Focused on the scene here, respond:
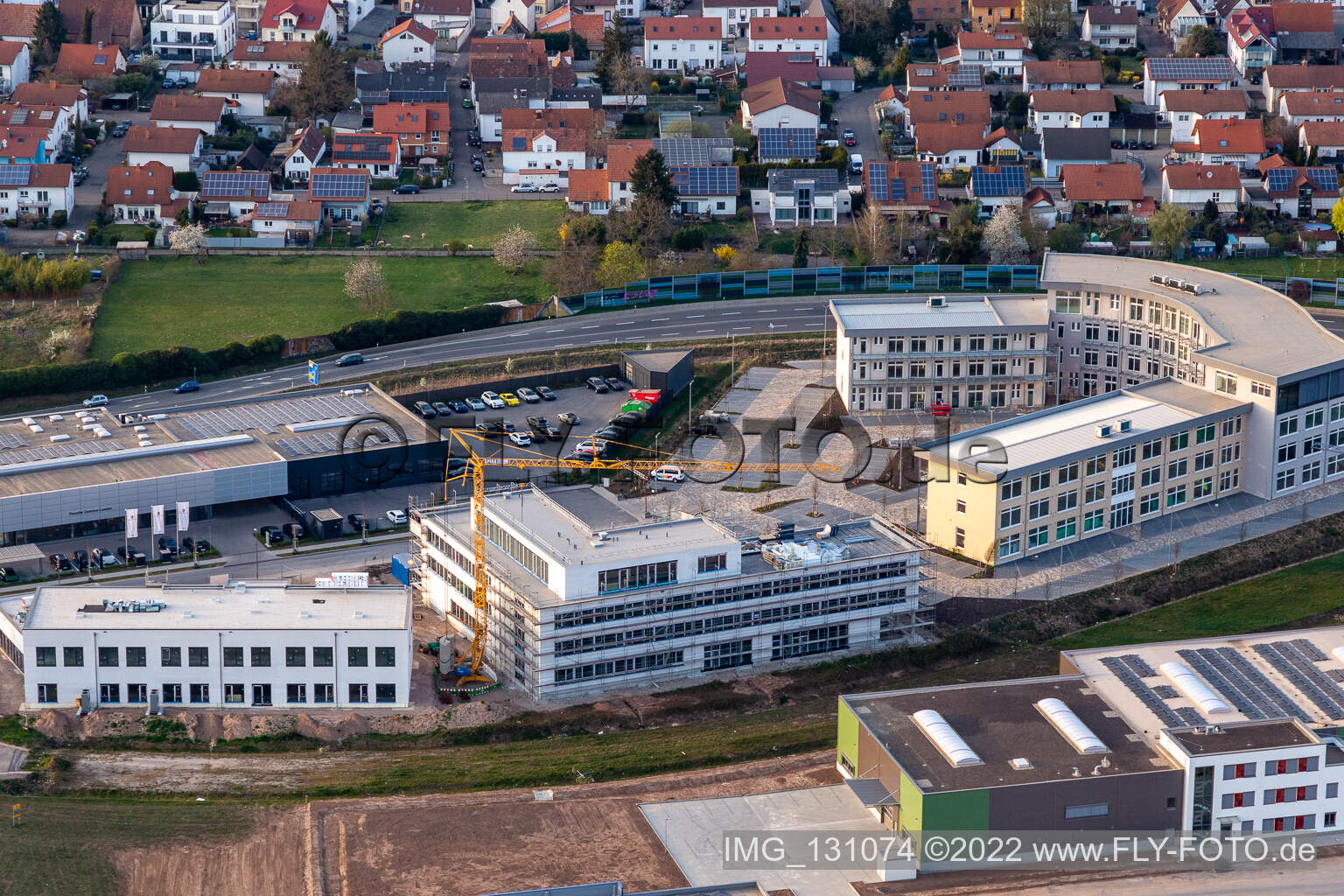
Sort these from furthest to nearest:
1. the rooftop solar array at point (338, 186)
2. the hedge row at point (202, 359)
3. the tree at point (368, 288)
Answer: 1. the rooftop solar array at point (338, 186)
2. the tree at point (368, 288)
3. the hedge row at point (202, 359)

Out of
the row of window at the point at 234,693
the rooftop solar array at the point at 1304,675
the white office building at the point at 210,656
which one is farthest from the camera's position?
the row of window at the point at 234,693

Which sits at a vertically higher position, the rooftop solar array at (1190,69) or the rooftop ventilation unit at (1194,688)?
the rooftop solar array at (1190,69)

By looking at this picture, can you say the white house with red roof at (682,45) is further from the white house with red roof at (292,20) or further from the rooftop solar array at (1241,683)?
the rooftop solar array at (1241,683)

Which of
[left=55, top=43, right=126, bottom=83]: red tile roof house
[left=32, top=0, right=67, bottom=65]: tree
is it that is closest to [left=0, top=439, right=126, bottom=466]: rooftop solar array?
[left=55, top=43, right=126, bottom=83]: red tile roof house

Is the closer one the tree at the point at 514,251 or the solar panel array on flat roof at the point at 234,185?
the tree at the point at 514,251

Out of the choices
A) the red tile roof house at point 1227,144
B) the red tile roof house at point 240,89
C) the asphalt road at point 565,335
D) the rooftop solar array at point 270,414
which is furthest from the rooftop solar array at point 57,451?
the red tile roof house at point 1227,144

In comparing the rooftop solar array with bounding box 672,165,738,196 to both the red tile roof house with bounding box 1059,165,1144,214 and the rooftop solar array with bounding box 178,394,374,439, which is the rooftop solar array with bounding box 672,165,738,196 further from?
the rooftop solar array with bounding box 178,394,374,439

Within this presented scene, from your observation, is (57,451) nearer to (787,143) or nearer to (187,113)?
(187,113)

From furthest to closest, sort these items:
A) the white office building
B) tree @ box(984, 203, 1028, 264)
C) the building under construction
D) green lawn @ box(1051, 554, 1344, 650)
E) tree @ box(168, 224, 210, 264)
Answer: tree @ box(168, 224, 210, 264) < tree @ box(984, 203, 1028, 264) < green lawn @ box(1051, 554, 1344, 650) < the building under construction < the white office building
